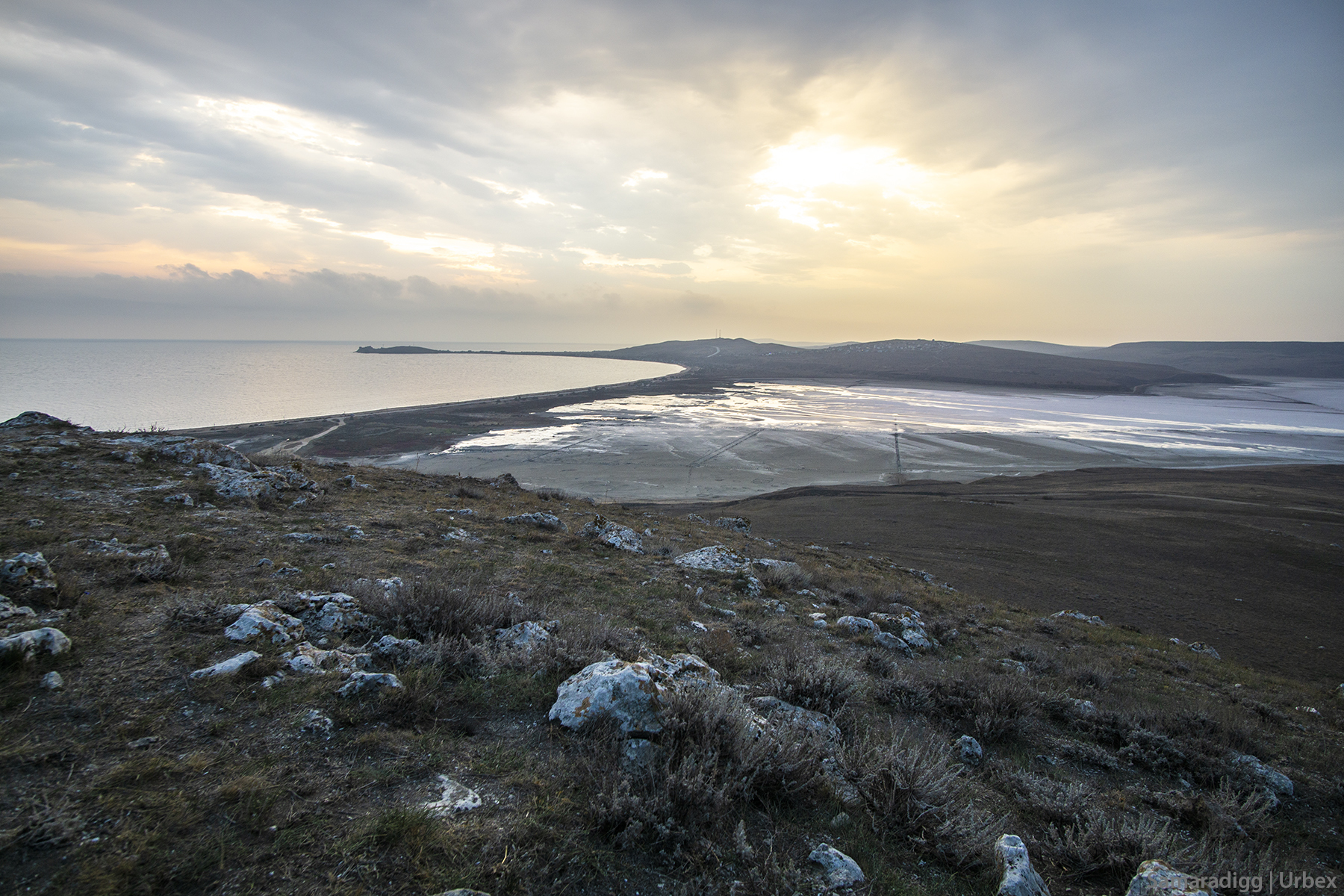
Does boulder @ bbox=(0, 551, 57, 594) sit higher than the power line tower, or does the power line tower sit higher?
boulder @ bbox=(0, 551, 57, 594)

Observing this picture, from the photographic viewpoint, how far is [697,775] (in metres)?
2.99

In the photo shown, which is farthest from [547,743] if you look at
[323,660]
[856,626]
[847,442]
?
[847,442]

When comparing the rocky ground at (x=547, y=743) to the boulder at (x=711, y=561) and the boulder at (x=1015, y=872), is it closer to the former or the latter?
the boulder at (x=1015, y=872)

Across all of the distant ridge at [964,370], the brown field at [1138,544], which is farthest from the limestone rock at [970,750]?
the distant ridge at [964,370]

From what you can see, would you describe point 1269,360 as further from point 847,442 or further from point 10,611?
point 10,611

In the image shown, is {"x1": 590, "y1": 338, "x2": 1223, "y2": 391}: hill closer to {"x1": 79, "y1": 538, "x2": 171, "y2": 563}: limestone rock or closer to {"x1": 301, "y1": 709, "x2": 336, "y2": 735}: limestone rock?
{"x1": 79, "y1": 538, "x2": 171, "y2": 563}: limestone rock

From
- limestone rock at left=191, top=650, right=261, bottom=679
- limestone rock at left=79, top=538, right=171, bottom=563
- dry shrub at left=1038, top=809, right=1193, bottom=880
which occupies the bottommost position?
dry shrub at left=1038, top=809, right=1193, bottom=880

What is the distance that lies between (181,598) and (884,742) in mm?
6746

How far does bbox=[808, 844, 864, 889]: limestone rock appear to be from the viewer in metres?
2.79

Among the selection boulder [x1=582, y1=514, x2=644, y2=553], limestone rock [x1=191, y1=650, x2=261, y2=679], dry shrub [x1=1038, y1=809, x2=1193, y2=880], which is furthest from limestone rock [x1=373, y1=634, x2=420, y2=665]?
boulder [x1=582, y1=514, x2=644, y2=553]

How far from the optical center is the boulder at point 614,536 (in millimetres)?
11477

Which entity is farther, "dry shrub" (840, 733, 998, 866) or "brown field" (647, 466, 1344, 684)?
"brown field" (647, 466, 1344, 684)

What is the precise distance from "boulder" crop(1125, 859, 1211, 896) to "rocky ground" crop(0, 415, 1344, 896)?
2cm

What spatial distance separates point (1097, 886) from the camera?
320 centimetres
